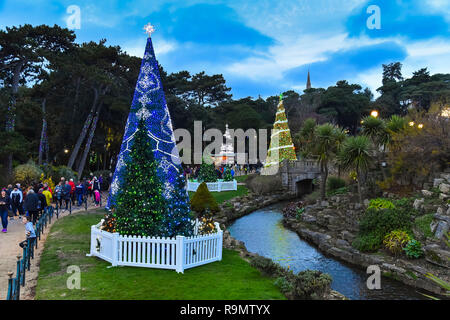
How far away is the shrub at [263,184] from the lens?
32.3 meters

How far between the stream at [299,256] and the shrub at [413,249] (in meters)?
1.49

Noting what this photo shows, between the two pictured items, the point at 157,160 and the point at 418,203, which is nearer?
the point at 157,160

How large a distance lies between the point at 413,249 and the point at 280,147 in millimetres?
25435

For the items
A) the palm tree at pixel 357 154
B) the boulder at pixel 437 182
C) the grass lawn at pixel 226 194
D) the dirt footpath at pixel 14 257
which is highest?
the palm tree at pixel 357 154

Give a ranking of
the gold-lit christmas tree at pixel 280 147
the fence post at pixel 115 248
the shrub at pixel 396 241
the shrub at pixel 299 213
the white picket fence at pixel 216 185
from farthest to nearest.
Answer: the gold-lit christmas tree at pixel 280 147, the white picket fence at pixel 216 185, the shrub at pixel 299 213, the shrub at pixel 396 241, the fence post at pixel 115 248

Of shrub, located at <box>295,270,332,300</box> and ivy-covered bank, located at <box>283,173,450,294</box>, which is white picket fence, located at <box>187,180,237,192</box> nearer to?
ivy-covered bank, located at <box>283,173,450,294</box>

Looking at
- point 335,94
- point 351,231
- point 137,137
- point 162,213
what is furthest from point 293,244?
point 335,94

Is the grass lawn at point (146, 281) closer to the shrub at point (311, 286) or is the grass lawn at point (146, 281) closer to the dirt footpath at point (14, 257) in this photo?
the dirt footpath at point (14, 257)

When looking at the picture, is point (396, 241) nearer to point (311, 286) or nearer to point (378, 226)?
point (378, 226)

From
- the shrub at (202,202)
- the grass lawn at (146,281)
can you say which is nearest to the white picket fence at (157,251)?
the grass lawn at (146,281)

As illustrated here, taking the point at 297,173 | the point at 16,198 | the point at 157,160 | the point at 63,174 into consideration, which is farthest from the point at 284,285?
the point at 297,173

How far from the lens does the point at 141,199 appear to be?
33.8 ft
